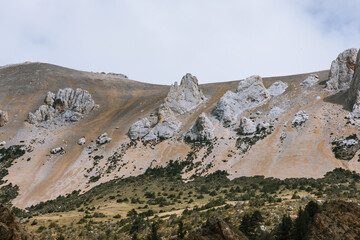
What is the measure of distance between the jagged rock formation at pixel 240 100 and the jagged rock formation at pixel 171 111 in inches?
376

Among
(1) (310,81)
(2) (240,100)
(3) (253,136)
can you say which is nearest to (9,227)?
(3) (253,136)

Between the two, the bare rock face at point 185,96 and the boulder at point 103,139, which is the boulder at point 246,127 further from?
the boulder at point 103,139

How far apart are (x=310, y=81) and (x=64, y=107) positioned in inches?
2802

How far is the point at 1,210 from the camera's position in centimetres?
1169

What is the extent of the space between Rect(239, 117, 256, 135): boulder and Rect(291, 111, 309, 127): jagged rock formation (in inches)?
330

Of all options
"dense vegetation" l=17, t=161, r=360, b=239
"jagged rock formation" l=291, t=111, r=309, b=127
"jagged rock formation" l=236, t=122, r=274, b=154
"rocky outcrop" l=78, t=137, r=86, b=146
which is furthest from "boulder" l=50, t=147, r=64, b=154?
"jagged rock formation" l=291, t=111, r=309, b=127

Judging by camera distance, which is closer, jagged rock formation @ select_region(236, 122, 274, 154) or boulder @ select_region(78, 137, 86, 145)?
jagged rock formation @ select_region(236, 122, 274, 154)

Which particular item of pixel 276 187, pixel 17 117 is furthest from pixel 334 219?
pixel 17 117

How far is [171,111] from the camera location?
70625 millimetres

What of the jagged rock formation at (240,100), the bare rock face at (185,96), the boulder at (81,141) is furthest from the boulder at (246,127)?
the boulder at (81,141)

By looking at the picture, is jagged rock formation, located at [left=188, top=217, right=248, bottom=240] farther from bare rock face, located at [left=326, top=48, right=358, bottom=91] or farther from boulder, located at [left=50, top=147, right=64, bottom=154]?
bare rock face, located at [left=326, top=48, right=358, bottom=91]

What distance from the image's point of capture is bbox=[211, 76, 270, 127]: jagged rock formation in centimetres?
6594

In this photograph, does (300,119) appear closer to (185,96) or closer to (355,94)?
(355,94)

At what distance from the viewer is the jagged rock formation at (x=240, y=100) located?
216 feet
